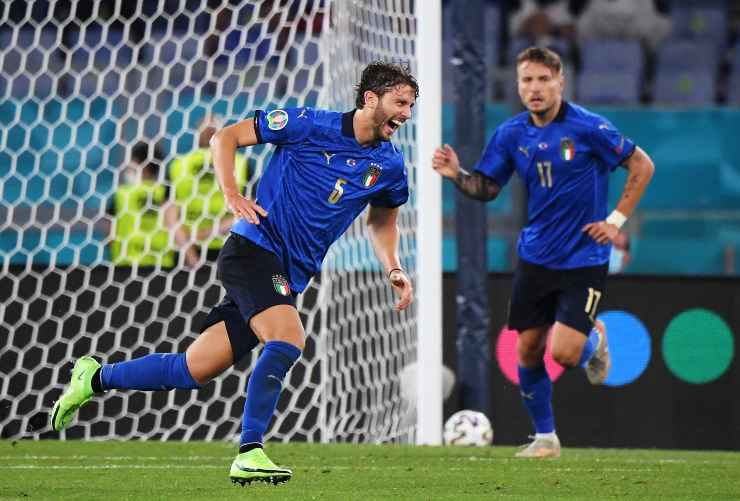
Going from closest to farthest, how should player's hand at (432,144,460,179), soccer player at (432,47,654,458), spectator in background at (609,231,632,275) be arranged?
player's hand at (432,144,460,179) < soccer player at (432,47,654,458) < spectator in background at (609,231,632,275)

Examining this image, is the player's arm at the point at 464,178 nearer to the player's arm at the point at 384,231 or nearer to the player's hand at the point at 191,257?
the player's arm at the point at 384,231

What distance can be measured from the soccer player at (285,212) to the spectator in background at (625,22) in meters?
7.70

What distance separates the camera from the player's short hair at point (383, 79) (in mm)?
4863

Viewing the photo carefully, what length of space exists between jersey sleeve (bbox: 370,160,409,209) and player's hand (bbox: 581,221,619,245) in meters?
1.42

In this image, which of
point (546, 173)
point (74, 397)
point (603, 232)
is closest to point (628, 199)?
point (603, 232)

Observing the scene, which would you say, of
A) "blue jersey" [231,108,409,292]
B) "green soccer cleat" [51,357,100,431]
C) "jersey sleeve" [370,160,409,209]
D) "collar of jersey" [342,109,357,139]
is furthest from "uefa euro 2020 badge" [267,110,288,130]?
"green soccer cleat" [51,357,100,431]

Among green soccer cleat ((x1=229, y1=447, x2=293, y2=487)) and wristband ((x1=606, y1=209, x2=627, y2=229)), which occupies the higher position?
wristband ((x1=606, y1=209, x2=627, y2=229))

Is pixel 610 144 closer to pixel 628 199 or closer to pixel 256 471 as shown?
pixel 628 199

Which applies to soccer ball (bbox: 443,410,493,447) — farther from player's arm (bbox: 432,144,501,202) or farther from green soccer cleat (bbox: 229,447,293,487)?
green soccer cleat (bbox: 229,447,293,487)

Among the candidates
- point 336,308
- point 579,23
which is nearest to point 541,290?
point 336,308

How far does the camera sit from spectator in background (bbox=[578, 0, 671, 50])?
1236cm

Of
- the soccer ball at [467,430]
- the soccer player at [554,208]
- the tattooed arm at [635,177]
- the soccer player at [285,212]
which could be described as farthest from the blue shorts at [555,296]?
the soccer player at [285,212]

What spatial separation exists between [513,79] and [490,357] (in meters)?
2.69

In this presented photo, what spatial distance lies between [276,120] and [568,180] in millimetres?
2048
